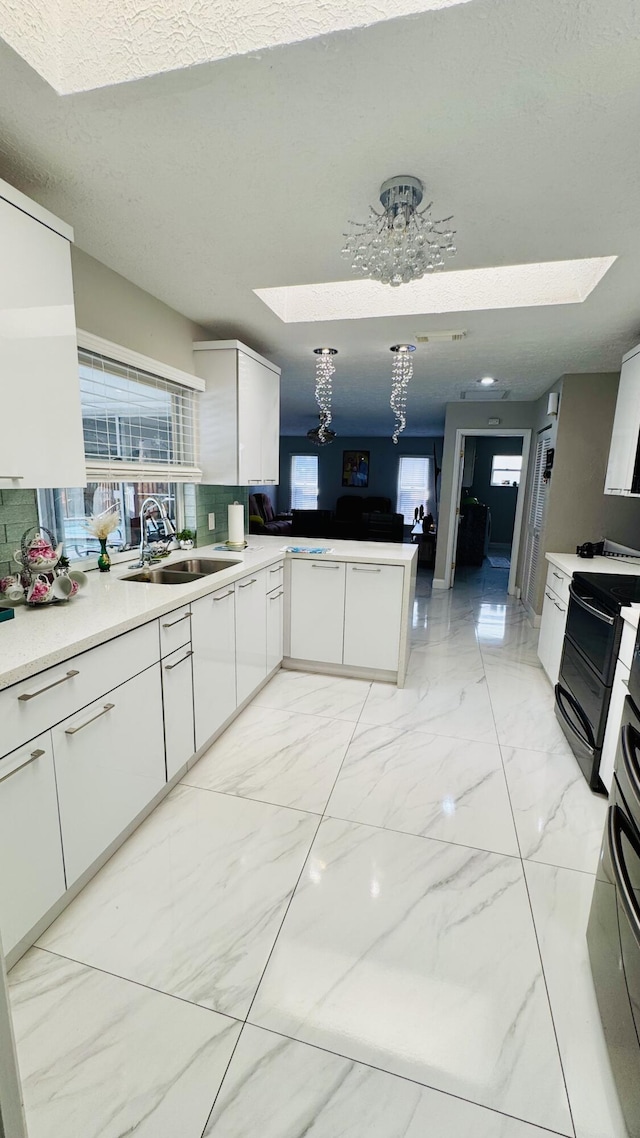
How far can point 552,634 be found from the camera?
317 centimetres

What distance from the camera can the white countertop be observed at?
1263 mm

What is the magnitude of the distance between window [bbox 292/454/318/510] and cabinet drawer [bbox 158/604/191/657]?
895cm

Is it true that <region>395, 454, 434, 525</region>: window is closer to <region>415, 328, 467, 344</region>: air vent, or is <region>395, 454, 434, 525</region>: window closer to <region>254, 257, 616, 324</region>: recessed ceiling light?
<region>415, 328, 467, 344</region>: air vent

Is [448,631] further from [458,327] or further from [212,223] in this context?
[212,223]

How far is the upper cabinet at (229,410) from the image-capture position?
2.97m

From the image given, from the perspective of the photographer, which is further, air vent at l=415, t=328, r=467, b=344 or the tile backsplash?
air vent at l=415, t=328, r=467, b=344

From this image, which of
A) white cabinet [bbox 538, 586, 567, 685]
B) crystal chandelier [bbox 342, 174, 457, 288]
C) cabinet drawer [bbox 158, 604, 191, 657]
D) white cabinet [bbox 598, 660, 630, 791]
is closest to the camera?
crystal chandelier [bbox 342, 174, 457, 288]

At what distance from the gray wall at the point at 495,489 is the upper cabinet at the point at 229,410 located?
723cm

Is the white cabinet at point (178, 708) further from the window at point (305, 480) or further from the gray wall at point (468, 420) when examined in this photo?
the window at point (305, 480)

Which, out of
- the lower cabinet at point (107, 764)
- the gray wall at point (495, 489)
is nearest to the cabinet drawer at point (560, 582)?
the lower cabinet at point (107, 764)

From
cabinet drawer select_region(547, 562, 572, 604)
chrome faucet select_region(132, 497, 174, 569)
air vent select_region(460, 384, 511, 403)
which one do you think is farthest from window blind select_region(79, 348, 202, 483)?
air vent select_region(460, 384, 511, 403)

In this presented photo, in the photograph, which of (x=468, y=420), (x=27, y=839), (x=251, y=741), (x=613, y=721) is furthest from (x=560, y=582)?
(x=468, y=420)

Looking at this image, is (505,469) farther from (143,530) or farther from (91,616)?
(91,616)

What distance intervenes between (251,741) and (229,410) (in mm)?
2052
